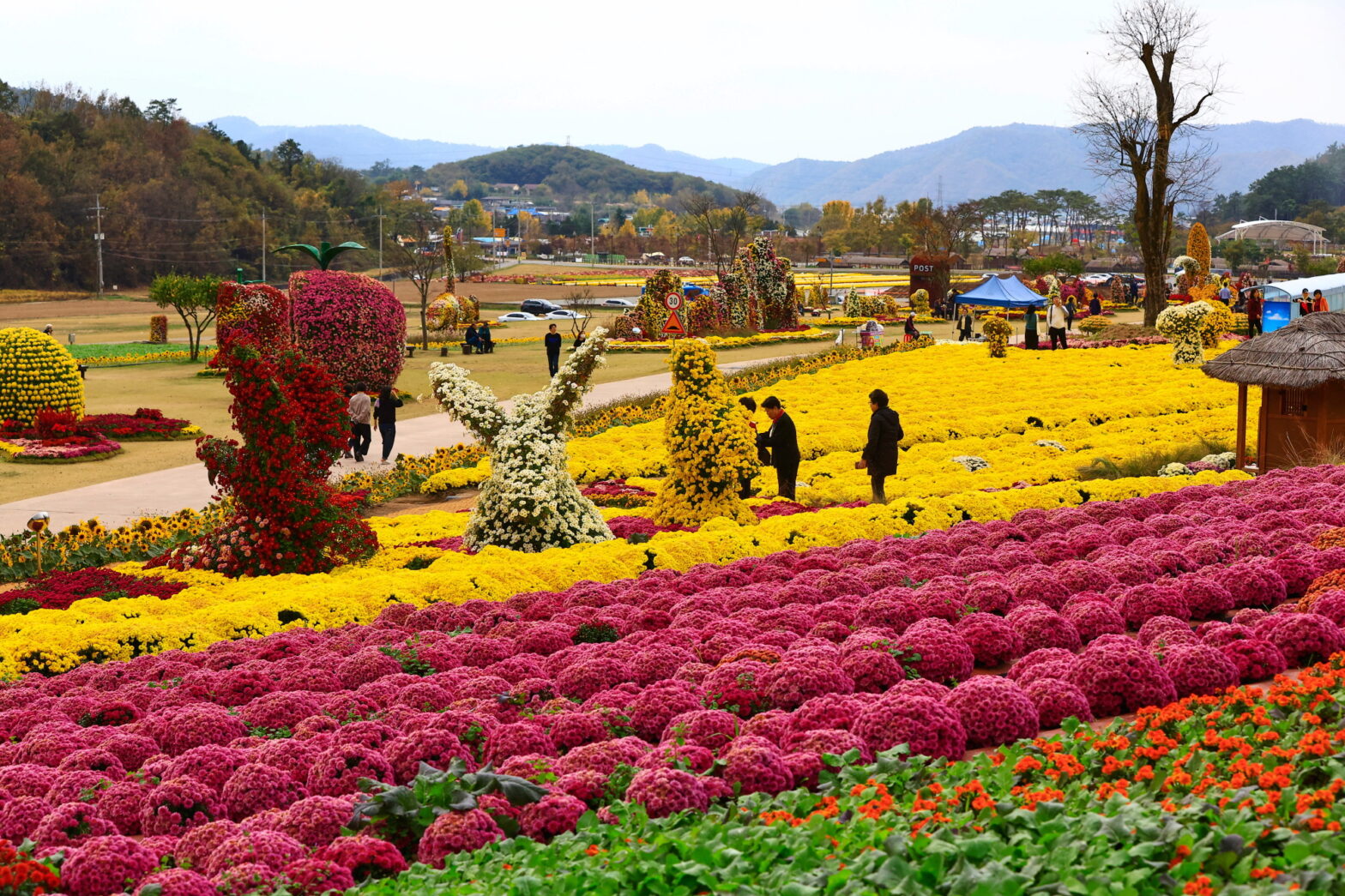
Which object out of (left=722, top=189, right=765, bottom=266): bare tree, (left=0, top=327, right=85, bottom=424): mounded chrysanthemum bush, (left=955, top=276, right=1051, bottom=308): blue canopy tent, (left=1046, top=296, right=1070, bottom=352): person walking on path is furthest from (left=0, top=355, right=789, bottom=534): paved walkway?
(left=722, top=189, right=765, bottom=266): bare tree

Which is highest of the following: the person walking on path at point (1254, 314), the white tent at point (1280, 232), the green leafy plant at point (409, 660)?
the white tent at point (1280, 232)

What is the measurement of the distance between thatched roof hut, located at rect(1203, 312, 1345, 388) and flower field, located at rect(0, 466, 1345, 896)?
525 cm

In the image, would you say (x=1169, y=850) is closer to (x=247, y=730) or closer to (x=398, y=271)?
(x=247, y=730)

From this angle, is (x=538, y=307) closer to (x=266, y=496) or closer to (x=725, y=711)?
(x=266, y=496)

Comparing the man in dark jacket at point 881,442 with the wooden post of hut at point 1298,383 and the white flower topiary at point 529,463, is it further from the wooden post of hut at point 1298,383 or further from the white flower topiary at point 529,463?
the wooden post of hut at point 1298,383

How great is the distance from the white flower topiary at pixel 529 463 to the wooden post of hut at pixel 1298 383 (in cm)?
736

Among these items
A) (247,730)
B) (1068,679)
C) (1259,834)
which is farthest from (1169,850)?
(247,730)

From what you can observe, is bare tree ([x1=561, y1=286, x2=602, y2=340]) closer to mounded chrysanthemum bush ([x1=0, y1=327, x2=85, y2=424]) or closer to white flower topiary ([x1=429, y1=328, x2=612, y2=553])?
mounded chrysanthemum bush ([x1=0, y1=327, x2=85, y2=424])

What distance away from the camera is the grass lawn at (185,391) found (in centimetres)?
1969

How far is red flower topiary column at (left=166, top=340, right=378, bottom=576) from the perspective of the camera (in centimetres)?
1257

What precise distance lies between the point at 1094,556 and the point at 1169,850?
209 inches

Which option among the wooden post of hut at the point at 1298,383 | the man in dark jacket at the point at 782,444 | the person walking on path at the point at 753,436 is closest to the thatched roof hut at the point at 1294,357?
the wooden post of hut at the point at 1298,383

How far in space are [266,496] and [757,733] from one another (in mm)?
7759

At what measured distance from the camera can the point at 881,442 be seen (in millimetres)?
13562
